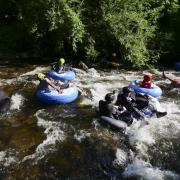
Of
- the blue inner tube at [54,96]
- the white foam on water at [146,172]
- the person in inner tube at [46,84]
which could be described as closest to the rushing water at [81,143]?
the white foam on water at [146,172]

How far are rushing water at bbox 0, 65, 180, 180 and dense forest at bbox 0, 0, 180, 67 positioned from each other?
156 inches

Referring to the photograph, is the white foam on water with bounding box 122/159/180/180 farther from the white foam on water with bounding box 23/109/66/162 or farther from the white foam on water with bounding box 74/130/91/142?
the white foam on water with bounding box 23/109/66/162

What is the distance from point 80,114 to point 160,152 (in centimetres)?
291

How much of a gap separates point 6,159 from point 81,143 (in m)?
1.80

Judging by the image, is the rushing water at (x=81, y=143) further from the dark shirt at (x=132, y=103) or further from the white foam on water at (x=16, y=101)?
the dark shirt at (x=132, y=103)

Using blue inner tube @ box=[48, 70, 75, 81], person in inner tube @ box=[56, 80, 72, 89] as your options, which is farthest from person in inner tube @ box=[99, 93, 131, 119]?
blue inner tube @ box=[48, 70, 75, 81]

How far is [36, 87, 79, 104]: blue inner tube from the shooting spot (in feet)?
37.2

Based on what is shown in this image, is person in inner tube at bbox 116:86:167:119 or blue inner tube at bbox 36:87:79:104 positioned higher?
person in inner tube at bbox 116:86:167:119

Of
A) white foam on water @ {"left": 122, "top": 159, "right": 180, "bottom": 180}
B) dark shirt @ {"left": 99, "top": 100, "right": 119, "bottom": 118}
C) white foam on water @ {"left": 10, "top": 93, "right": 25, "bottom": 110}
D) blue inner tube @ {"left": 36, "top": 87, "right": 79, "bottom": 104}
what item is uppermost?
dark shirt @ {"left": 99, "top": 100, "right": 119, "bottom": 118}

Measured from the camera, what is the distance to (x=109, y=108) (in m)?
9.77

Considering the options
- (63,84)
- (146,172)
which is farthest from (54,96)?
(146,172)

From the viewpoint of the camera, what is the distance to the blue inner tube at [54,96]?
11.4 meters

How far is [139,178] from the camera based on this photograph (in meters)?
7.88

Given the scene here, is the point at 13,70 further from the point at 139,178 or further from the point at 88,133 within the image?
the point at 139,178
